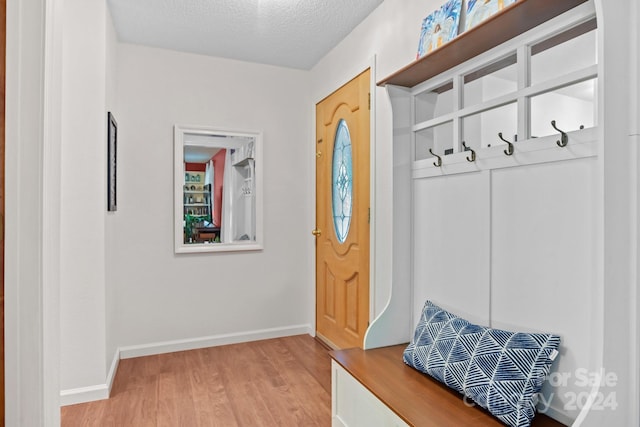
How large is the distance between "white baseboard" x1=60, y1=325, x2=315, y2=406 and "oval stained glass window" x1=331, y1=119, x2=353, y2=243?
1143mm

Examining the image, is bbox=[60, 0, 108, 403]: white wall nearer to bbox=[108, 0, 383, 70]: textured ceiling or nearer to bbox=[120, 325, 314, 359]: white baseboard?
bbox=[108, 0, 383, 70]: textured ceiling

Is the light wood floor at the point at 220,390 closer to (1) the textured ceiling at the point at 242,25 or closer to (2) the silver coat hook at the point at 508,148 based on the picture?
(2) the silver coat hook at the point at 508,148

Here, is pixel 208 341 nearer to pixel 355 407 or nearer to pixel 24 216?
pixel 355 407

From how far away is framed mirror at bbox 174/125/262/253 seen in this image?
3324 millimetres

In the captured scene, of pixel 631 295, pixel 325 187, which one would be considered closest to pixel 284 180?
pixel 325 187

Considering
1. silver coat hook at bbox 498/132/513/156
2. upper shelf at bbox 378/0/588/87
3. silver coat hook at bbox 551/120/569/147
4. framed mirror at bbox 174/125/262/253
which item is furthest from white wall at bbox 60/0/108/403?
silver coat hook at bbox 551/120/569/147

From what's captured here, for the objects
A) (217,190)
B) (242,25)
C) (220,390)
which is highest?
(242,25)

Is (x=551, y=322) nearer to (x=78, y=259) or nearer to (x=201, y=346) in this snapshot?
(x=78, y=259)

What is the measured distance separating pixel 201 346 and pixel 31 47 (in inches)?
115

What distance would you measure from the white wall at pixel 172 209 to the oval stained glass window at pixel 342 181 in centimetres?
54

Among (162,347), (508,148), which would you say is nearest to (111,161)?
(162,347)

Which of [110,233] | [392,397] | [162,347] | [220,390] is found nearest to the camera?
[392,397]

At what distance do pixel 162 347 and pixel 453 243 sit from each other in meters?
2.62

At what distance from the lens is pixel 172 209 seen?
3.30m
